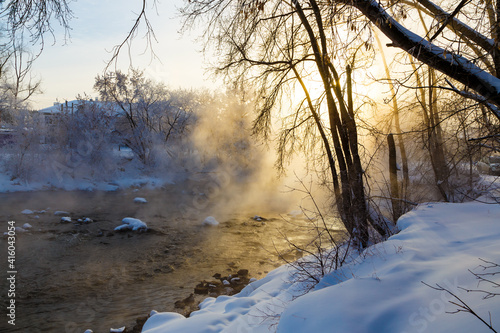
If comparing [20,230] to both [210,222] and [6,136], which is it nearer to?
[210,222]

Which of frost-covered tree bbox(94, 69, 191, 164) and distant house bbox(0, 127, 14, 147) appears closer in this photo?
distant house bbox(0, 127, 14, 147)

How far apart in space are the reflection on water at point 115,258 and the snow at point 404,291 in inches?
103

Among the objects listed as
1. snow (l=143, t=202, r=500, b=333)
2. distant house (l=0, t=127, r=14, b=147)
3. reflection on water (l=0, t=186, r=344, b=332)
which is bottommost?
reflection on water (l=0, t=186, r=344, b=332)

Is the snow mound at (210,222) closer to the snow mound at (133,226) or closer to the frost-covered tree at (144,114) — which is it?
the snow mound at (133,226)

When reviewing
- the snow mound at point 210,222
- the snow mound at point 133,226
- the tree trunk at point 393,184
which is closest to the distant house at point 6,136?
the snow mound at point 133,226

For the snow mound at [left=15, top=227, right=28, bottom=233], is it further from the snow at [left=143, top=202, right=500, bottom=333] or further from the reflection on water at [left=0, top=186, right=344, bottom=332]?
the snow at [left=143, top=202, right=500, bottom=333]

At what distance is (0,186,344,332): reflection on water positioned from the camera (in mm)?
7137

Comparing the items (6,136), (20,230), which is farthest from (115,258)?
(6,136)

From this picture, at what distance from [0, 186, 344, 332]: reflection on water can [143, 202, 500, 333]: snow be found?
2621mm

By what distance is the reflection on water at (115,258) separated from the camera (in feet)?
23.4

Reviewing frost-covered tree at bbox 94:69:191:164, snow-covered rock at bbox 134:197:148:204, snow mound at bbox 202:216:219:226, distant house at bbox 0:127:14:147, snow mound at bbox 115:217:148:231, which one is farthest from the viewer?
frost-covered tree at bbox 94:69:191:164

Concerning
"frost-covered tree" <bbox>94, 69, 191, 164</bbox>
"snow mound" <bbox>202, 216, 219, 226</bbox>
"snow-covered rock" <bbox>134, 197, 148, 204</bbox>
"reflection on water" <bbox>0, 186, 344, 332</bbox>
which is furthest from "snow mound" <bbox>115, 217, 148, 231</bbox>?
"frost-covered tree" <bbox>94, 69, 191, 164</bbox>

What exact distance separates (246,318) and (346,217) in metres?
2.87

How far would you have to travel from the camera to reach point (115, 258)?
415 inches
